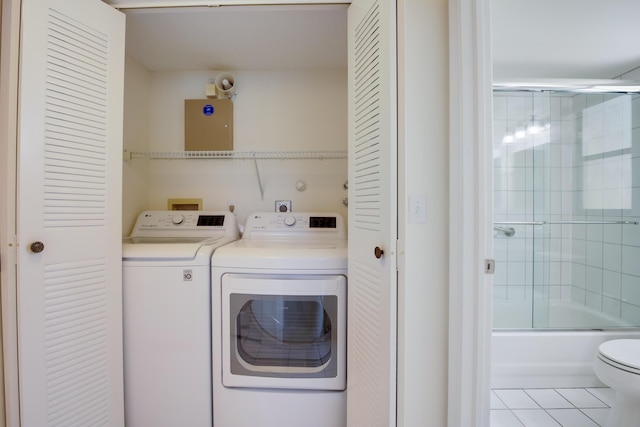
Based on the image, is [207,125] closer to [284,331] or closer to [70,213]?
[70,213]

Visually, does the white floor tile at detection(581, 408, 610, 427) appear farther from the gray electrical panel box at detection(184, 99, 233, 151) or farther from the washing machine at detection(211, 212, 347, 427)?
the gray electrical panel box at detection(184, 99, 233, 151)

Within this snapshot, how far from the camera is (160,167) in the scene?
2.07m

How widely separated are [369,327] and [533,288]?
226 centimetres

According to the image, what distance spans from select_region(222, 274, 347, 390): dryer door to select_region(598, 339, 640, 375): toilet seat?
1.31m

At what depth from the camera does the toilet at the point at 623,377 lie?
46.4 inches

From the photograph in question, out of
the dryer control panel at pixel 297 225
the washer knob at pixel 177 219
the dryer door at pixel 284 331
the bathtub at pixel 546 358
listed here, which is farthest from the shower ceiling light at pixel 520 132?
the washer knob at pixel 177 219

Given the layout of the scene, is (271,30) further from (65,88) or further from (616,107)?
(616,107)

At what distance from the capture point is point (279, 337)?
1.33 meters

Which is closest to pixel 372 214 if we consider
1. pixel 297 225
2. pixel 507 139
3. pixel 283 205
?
pixel 297 225

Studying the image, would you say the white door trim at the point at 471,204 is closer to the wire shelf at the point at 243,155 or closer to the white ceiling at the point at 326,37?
the white ceiling at the point at 326,37

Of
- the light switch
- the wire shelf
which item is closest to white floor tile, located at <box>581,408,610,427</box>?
the light switch

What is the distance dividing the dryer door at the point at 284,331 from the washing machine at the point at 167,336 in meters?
0.13

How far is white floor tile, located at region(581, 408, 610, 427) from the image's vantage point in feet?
4.72

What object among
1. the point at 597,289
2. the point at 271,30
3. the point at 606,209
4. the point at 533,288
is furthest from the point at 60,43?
the point at 597,289
